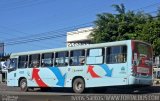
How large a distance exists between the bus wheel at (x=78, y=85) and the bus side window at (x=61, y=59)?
1402 millimetres

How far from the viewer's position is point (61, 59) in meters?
28.8

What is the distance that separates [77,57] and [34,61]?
4446mm

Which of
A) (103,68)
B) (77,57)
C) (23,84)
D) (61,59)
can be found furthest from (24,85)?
(103,68)

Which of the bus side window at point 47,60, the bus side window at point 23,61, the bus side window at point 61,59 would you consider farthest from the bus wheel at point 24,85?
the bus side window at point 61,59

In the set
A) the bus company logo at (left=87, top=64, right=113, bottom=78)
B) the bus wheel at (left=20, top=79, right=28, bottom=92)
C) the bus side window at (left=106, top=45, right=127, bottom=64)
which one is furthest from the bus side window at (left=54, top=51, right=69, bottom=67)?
the bus wheel at (left=20, top=79, right=28, bottom=92)

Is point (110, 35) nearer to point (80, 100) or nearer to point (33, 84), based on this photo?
point (33, 84)

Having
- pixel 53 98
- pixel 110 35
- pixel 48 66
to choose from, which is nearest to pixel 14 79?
pixel 48 66

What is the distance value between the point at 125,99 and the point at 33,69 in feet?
46.6

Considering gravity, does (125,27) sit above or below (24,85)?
above

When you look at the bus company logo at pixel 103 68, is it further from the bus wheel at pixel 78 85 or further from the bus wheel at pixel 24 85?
the bus wheel at pixel 24 85

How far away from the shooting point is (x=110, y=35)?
4262cm

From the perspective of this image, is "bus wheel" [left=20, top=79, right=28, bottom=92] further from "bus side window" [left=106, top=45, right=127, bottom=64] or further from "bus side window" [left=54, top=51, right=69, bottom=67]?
"bus side window" [left=106, top=45, right=127, bottom=64]

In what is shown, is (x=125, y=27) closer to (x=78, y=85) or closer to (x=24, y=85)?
(x=24, y=85)

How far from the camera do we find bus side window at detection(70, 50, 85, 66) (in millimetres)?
27172
